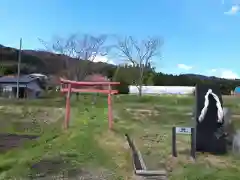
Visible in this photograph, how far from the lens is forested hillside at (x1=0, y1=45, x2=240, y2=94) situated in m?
41.1

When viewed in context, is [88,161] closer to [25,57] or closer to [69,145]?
[69,145]

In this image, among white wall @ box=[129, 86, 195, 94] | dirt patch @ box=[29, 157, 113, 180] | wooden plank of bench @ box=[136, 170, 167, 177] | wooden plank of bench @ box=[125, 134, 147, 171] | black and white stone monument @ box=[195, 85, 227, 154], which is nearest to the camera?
dirt patch @ box=[29, 157, 113, 180]

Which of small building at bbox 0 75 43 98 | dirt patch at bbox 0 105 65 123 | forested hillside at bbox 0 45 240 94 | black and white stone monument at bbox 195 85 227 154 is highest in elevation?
forested hillside at bbox 0 45 240 94

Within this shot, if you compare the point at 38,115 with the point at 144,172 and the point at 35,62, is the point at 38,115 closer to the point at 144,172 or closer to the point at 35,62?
the point at 144,172

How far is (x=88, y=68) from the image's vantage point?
39.4 m

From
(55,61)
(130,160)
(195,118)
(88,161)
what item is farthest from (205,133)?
(55,61)

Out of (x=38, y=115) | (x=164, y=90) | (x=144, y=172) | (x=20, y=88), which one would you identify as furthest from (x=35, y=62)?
(x=144, y=172)

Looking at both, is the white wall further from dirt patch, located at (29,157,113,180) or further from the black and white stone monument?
dirt patch, located at (29,157,113,180)

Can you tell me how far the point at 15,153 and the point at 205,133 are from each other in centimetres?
323

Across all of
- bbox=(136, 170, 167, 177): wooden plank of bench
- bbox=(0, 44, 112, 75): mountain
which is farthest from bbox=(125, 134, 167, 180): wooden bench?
bbox=(0, 44, 112, 75): mountain

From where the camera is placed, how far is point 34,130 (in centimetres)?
1147

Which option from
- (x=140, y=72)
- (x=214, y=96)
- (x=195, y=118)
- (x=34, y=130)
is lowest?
(x=34, y=130)

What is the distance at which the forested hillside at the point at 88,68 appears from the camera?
4112cm

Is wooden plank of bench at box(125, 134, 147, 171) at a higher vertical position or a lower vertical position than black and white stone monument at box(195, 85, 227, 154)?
lower
